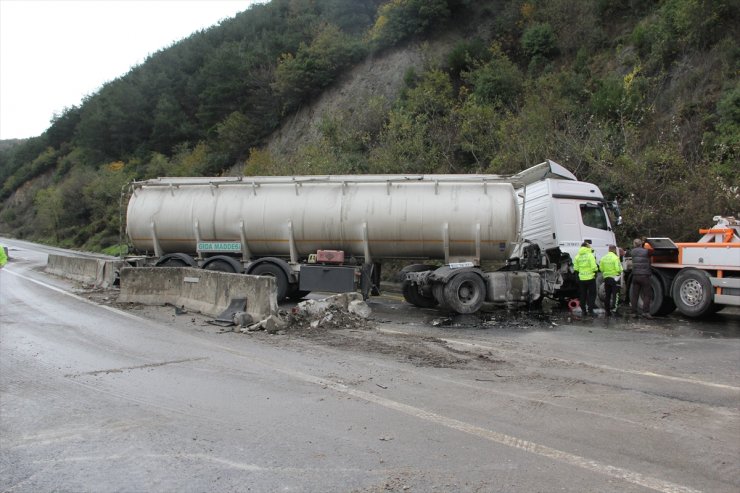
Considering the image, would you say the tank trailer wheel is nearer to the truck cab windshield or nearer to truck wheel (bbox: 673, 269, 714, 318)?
the truck cab windshield

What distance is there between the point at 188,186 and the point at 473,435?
1260 cm

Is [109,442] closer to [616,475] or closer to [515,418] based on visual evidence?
[515,418]

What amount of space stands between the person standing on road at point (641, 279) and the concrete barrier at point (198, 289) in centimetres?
762

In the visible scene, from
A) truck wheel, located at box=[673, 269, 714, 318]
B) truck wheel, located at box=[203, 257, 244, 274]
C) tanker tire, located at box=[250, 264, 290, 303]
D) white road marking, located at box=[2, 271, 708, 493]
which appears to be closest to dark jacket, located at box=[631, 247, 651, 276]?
truck wheel, located at box=[673, 269, 714, 318]

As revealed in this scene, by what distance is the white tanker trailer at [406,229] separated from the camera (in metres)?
12.7

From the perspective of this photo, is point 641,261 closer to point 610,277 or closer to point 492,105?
point 610,277

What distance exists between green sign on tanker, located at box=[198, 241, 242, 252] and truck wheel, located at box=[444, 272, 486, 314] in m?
5.74

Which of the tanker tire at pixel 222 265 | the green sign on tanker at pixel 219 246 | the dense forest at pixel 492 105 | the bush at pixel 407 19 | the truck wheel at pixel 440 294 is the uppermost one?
the bush at pixel 407 19

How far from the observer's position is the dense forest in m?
17.4

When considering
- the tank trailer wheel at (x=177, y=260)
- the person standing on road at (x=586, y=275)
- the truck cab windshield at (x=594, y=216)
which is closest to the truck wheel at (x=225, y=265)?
the tank trailer wheel at (x=177, y=260)

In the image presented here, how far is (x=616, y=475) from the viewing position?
3.81m

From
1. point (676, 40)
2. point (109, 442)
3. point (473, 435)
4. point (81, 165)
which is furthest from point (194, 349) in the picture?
point (81, 165)

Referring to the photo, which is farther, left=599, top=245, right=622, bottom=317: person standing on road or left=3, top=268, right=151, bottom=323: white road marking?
left=599, top=245, right=622, bottom=317: person standing on road

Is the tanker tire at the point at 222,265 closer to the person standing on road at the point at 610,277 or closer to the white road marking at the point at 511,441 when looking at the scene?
the white road marking at the point at 511,441
